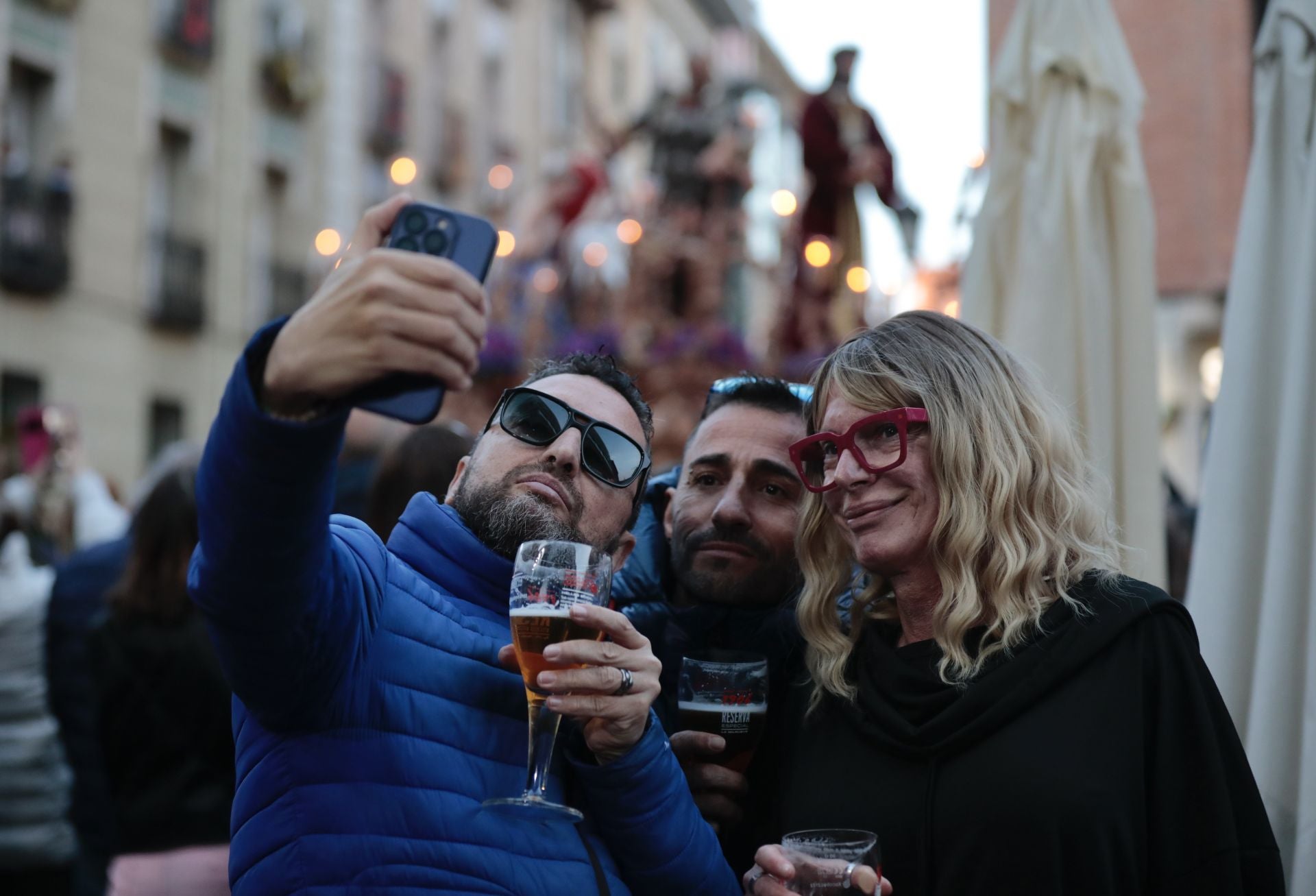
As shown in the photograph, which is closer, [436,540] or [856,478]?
[436,540]

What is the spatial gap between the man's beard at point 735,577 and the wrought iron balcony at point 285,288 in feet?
62.5

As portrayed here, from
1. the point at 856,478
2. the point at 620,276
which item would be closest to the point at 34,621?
the point at 856,478

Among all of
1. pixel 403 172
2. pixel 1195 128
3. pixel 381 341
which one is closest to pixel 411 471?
pixel 381 341

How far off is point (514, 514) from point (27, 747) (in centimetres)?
358

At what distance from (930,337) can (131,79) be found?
59.7 feet

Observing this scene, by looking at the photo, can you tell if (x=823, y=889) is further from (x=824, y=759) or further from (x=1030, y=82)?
(x=1030, y=82)

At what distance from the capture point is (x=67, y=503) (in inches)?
266

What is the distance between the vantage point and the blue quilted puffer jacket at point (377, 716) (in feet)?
6.25

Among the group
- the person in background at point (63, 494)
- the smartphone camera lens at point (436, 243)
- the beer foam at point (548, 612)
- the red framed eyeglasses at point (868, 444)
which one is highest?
the smartphone camera lens at point (436, 243)

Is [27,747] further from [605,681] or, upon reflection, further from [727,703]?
[605,681]

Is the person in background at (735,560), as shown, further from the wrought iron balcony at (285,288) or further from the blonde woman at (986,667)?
the wrought iron balcony at (285,288)

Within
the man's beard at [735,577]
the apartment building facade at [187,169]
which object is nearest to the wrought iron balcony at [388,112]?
the apartment building facade at [187,169]

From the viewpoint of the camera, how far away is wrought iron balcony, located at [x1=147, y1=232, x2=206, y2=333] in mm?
19375

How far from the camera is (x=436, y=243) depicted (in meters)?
1.94
